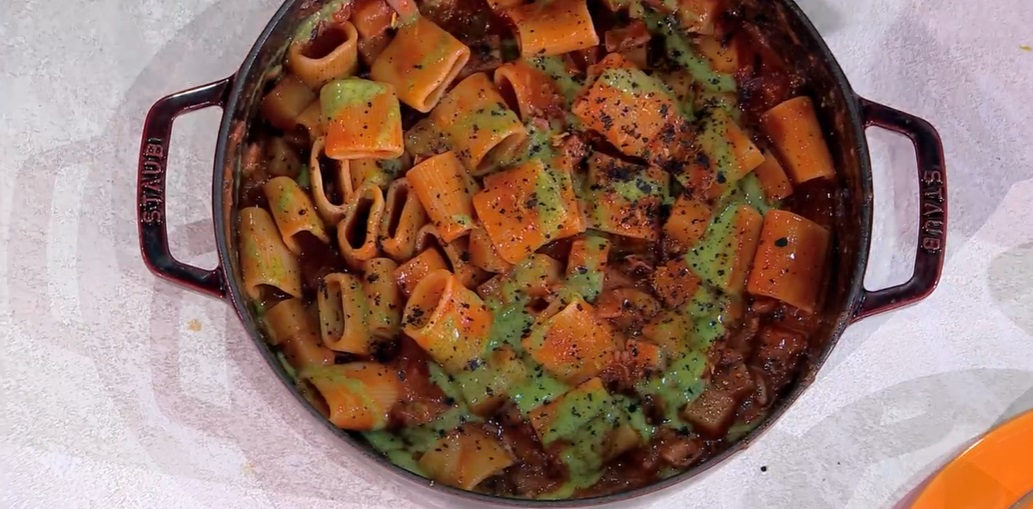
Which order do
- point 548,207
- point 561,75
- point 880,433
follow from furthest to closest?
point 880,433 < point 561,75 < point 548,207

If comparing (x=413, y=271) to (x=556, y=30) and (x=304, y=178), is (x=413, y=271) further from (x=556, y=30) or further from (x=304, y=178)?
(x=556, y=30)

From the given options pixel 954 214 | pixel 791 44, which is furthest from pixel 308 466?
pixel 954 214

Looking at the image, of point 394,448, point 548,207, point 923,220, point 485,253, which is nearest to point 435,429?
point 394,448

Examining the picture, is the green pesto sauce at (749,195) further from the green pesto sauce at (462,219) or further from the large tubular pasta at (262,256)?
the large tubular pasta at (262,256)

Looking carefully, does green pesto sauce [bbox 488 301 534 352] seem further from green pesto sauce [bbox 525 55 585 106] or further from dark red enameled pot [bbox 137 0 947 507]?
green pesto sauce [bbox 525 55 585 106]

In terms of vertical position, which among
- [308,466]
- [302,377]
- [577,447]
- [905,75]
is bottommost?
[308,466]

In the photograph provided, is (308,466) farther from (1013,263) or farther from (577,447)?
(1013,263)
